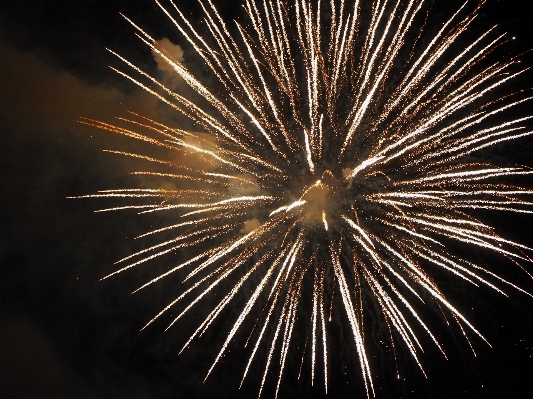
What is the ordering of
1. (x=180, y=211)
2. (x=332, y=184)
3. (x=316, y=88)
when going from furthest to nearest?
(x=180, y=211) → (x=332, y=184) → (x=316, y=88)

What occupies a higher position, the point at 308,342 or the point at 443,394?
the point at 308,342

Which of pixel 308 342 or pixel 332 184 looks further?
pixel 308 342

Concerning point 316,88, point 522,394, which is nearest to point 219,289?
point 316,88

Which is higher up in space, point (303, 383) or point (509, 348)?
point (303, 383)

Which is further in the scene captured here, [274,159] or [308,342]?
[308,342]

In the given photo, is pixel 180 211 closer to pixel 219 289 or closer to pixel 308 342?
pixel 219 289

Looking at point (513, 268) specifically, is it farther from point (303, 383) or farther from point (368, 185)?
point (303, 383)

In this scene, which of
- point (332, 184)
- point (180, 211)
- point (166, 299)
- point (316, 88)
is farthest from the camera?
point (166, 299)

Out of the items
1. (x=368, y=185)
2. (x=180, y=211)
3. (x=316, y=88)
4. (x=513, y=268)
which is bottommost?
(x=513, y=268)

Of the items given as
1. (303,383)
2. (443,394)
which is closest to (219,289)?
(303,383)
